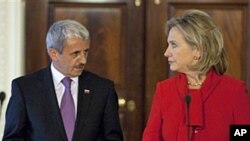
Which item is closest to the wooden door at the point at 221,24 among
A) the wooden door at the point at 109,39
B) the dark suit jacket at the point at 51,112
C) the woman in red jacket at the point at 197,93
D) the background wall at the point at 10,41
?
the wooden door at the point at 109,39

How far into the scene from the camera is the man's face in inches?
95.1

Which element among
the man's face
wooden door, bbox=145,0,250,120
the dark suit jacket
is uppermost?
wooden door, bbox=145,0,250,120

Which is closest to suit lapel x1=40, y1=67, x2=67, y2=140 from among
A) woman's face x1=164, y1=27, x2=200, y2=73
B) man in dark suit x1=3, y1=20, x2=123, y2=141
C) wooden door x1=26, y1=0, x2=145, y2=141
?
man in dark suit x1=3, y1=20, x2=123, y2=141

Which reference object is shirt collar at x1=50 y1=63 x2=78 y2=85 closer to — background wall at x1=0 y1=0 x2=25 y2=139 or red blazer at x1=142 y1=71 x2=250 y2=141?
red blazer at x1=142 y1=71 x2=250 y2=141

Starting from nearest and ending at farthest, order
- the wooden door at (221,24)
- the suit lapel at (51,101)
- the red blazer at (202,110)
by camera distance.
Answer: the red blazer at (202,110) → the suit lapel at (51,101) → the wooden door at (221,24)

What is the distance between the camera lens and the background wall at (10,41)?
3.58 meters

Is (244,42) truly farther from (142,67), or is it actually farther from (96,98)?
(96,98)

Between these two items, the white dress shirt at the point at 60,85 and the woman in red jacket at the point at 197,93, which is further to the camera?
the white dress shirt at the point at 60,85

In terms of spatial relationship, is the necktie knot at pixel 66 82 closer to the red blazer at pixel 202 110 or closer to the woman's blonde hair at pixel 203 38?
the red blazer at pixel 202 110

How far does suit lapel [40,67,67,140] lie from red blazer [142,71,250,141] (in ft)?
1.45

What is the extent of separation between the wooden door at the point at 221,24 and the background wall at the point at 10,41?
865 mm

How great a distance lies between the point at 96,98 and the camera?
2479 mm

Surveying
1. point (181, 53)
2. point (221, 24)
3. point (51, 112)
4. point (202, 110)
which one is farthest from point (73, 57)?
point (221, 24)

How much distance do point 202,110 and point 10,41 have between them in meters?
1.89
